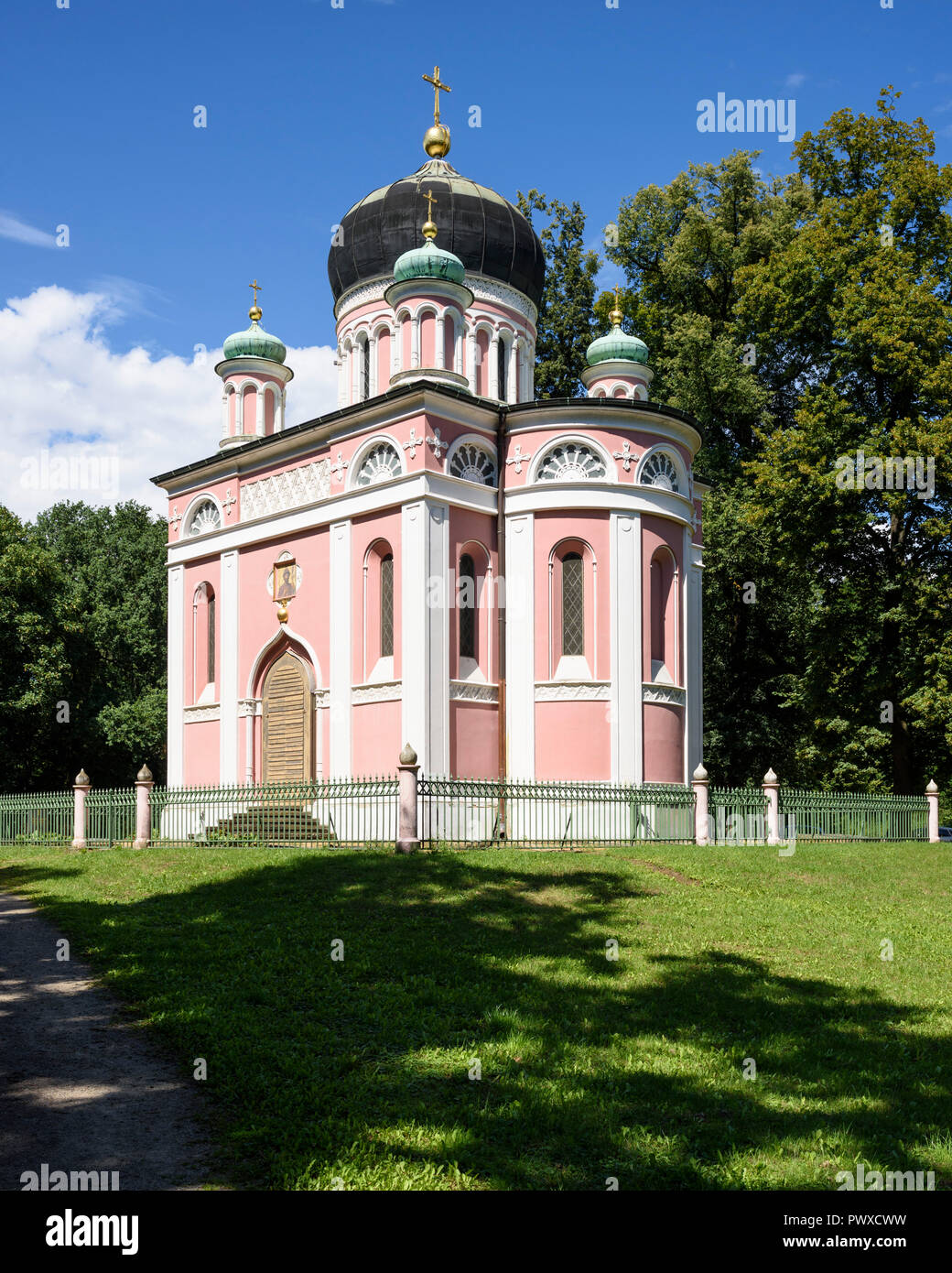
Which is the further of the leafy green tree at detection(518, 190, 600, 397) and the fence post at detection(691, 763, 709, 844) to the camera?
the leafy green tree at detection(518, 190, 600, 397)

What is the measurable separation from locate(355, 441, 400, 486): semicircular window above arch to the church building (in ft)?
0.12

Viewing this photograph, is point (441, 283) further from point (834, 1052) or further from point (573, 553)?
point (834, 1052)

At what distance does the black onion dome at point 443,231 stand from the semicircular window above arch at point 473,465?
6.34m

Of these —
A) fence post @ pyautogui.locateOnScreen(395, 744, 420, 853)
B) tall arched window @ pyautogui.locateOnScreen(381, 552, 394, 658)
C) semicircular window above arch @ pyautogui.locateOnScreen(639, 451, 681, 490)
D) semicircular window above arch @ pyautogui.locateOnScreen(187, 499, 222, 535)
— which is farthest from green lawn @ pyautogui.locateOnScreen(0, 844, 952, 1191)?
semicircular window above arch @ pyautogui.locateOnScreen(187, 499, 222, 535)

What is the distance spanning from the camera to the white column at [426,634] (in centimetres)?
1905

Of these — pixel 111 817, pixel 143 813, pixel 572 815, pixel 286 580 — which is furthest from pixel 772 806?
pixel 111 817

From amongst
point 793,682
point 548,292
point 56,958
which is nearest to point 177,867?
point 56,958

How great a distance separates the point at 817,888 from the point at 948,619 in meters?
11.7

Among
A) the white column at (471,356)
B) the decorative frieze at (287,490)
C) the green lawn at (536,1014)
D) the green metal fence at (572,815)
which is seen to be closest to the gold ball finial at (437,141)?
the white column at (471,356)

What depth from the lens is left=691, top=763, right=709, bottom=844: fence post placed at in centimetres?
1817

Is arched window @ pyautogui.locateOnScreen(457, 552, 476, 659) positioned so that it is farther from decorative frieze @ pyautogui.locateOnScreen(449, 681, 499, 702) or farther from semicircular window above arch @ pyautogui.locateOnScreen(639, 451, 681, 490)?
semicircular window above arch @ pyautogui.locateOnScreen(639, 451, 681, 490)

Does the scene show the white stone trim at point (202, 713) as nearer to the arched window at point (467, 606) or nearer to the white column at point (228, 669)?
the white column at point (228, 669)

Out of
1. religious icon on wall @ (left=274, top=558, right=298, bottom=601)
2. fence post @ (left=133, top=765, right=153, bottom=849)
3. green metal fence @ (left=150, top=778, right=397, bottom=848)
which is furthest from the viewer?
religious icon on wall @ (left=274, top=558, right=298, bottom=601)

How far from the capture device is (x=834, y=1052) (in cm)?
744
